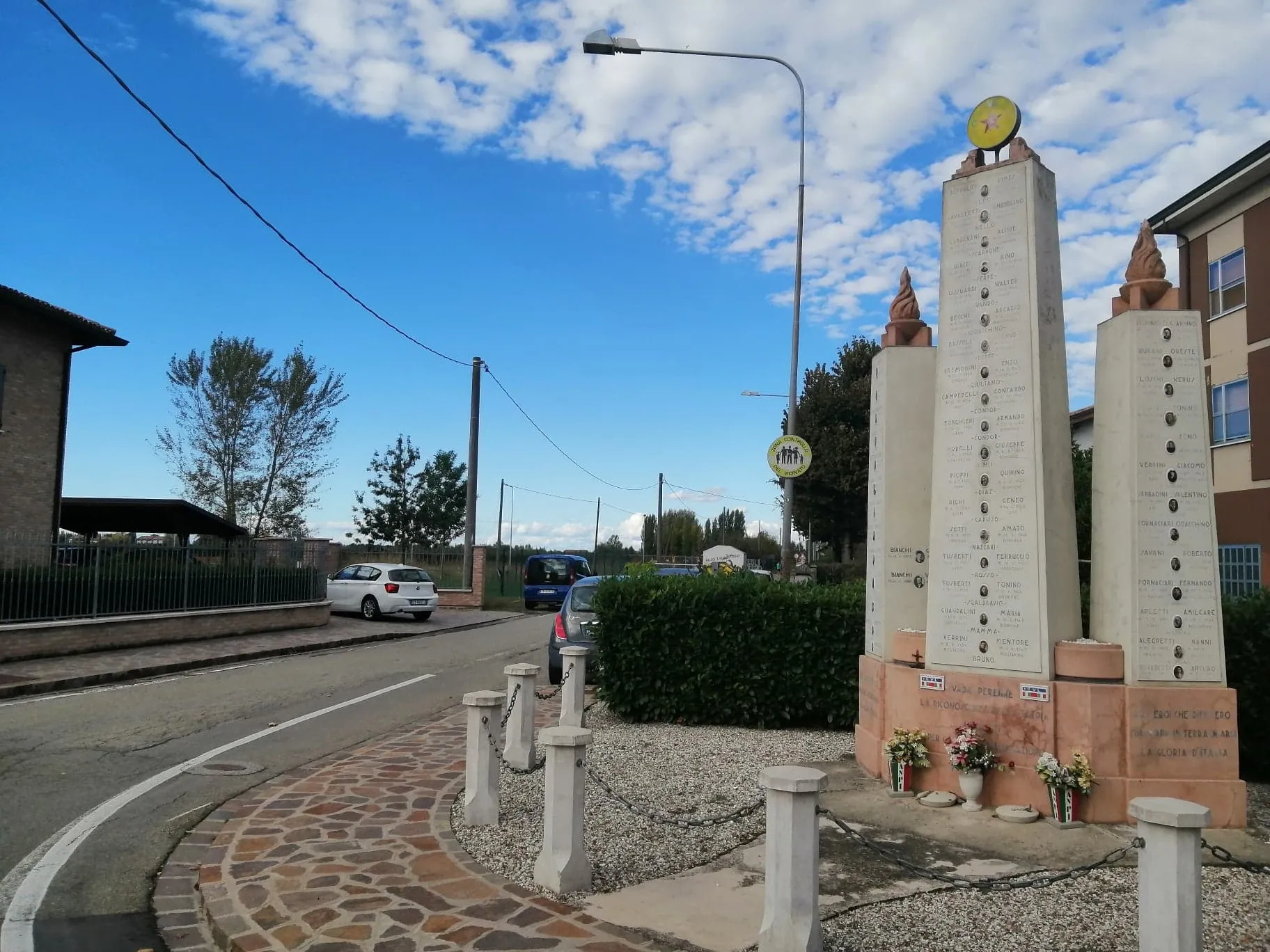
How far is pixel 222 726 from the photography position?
975 cm

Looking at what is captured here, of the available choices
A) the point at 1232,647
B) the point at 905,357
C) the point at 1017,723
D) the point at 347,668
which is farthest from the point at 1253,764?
the point at 347,668

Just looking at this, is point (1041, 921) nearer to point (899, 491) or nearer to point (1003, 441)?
point (1003, 441)

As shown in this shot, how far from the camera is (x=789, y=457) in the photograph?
1260 centimetres

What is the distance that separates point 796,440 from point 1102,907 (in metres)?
8.44

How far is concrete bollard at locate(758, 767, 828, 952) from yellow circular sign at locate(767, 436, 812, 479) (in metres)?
8.87

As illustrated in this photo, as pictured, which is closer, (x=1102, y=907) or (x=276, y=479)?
(x=1102, y=907)

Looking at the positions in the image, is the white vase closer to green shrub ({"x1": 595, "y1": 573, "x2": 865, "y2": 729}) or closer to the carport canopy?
green shrub ({"x1": 595, "y1": 573, "x2": 865, "y2": 729})

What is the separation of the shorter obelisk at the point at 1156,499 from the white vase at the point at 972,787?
1183 millimetres

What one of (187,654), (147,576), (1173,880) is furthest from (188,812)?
(147,576)

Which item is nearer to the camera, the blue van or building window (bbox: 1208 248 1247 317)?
building window (bbox: 1208 248 1247 317)

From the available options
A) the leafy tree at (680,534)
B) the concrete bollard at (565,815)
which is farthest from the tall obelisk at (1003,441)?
the leafy tree at (680,534)

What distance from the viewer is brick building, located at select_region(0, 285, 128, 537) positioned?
19812mm

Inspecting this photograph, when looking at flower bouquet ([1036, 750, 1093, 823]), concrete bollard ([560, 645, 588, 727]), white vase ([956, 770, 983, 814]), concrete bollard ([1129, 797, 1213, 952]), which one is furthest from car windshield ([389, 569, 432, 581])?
concrete bollard ([1129, 797, 1213, 952])

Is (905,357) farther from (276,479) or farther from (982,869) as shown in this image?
(276,479)
